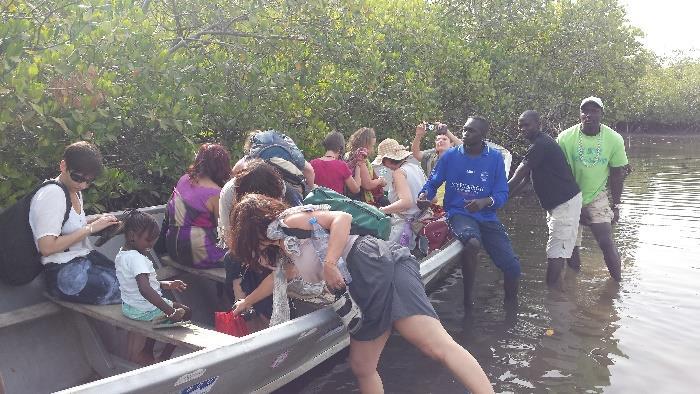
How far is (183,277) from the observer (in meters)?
5.04

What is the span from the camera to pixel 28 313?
13.1 feet

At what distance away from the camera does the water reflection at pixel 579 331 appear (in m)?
4.69

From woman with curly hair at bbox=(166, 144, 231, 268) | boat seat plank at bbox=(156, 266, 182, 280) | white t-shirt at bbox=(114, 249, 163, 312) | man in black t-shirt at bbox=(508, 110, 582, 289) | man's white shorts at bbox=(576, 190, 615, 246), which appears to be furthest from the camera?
man's white shorts at bbox=(576, 190, 615, 246)

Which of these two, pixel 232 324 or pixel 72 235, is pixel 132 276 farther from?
pixel 232 324

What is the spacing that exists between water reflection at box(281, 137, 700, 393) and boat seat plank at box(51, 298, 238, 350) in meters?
1.31

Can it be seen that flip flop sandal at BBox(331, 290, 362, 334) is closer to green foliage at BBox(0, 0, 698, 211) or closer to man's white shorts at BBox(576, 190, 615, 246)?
green foliage at BBox(0, 0, 698, 211)

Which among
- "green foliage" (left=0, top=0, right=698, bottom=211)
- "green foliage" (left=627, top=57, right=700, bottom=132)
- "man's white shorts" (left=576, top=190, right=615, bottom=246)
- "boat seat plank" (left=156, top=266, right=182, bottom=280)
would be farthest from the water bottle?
"green foliage" (left=627, top=57, right=700, bottom=132)

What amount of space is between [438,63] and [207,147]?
10.0m

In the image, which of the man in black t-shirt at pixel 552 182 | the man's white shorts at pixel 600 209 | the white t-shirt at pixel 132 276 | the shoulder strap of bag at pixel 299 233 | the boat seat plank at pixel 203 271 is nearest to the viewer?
the shoulder strap of bag at pixel 299 233

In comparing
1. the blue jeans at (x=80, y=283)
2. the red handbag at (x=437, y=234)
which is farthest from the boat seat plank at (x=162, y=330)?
the red handbag at (x=437, y=234)

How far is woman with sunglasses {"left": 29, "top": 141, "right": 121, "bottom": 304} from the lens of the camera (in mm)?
3742

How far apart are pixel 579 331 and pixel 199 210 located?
3542mm

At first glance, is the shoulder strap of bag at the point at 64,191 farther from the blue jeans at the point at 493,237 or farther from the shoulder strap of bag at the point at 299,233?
the blue jeans at the point at 493,237

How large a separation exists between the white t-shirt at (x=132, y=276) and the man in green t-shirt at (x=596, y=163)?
440cm
